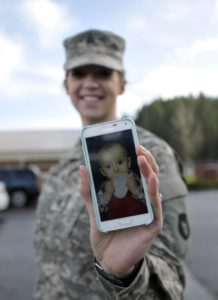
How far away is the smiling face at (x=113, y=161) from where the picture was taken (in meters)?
1.08

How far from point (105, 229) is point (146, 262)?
0.15m

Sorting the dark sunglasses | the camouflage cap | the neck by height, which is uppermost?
the camouflage cap

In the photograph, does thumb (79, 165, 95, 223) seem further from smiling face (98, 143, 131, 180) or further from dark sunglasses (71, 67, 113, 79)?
dark sunglasses (71, 67, 113, 79)

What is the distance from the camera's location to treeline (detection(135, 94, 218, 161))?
41.9 metres

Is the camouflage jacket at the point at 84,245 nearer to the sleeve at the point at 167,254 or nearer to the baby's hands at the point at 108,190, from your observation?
the sleeve at the point at 167,254

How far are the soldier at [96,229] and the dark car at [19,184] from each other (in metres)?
15.3

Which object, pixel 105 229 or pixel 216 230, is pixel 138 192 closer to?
pixel 105 229

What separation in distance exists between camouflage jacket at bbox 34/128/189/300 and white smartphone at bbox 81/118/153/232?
0.40ft

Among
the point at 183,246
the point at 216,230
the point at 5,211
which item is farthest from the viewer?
the point at 5,211

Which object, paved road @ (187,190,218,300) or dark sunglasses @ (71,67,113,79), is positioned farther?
paved road @ (187,190,218,300)

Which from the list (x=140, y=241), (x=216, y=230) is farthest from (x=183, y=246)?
(x=216, y=230)

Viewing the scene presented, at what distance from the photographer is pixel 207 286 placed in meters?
5.19

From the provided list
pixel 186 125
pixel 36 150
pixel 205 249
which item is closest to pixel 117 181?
pixel 205 249

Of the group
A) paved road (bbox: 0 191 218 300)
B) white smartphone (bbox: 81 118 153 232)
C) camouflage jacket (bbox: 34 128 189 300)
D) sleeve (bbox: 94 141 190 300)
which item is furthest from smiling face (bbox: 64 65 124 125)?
paved road (bbox: 0 191 218 300)
